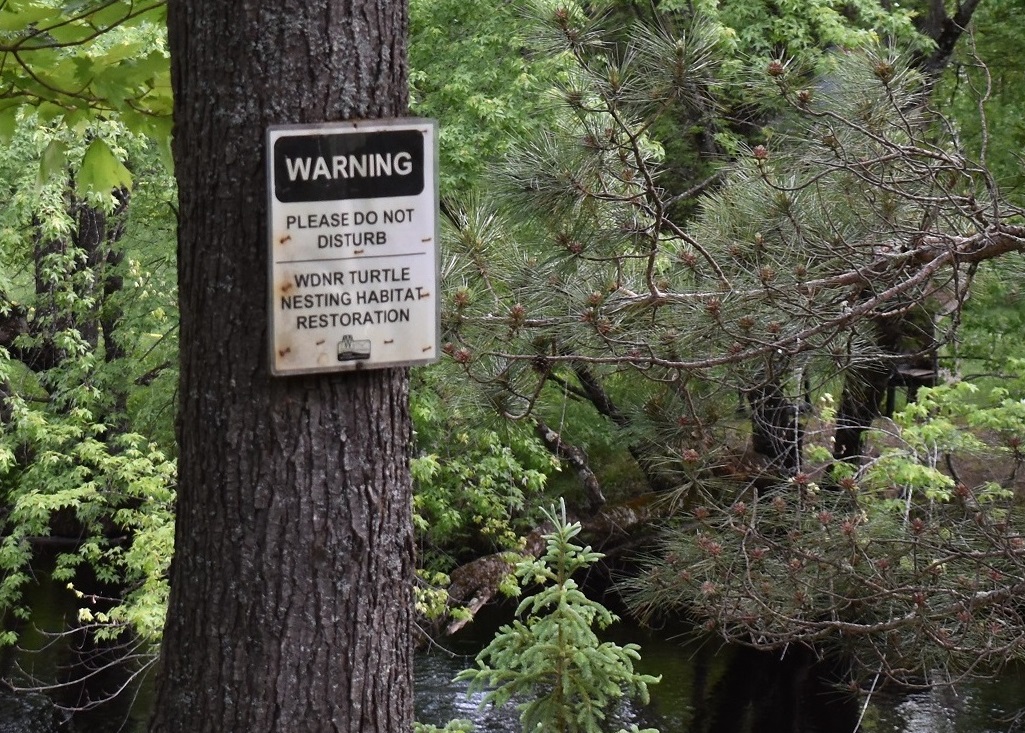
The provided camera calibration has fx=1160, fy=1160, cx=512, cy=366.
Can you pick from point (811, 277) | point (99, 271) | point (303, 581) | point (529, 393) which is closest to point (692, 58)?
point (811, 277)

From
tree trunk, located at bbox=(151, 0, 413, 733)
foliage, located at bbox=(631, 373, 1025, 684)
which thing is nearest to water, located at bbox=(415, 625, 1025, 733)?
foliage, located at bbox=(631, 373, 1025, 684)

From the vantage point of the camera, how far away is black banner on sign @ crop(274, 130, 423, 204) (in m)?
1.93

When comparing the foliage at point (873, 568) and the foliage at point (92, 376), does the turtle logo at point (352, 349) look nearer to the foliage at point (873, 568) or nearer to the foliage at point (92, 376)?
the foliage at point (873, 568)

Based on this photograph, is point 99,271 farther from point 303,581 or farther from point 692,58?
point 303,581

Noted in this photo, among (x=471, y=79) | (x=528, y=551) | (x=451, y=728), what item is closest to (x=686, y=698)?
(x=528, y=551)

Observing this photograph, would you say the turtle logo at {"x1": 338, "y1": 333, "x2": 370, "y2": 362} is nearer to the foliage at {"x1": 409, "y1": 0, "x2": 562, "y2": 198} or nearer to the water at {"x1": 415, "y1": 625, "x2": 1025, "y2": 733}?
the foliage at {"x1": 409, "y1": 0, "x2": 562, "y2": 198}

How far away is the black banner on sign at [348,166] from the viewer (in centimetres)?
193

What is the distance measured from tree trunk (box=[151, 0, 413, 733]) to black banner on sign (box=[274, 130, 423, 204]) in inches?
1.8

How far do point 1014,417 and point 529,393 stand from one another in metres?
3.24

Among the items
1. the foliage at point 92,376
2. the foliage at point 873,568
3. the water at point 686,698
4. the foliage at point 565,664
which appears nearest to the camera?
the foliage at point 565,664

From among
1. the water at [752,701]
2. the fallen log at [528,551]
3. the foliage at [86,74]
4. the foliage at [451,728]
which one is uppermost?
the foliage at [86,74]

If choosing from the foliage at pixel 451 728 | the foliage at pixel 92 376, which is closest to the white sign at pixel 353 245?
the foliage at pixel 451 728

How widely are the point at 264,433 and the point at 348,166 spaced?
1.56 feet

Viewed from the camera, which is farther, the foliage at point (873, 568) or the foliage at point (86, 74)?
the foliage at point (873, 568)
